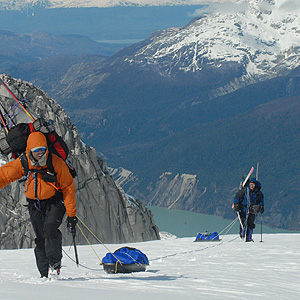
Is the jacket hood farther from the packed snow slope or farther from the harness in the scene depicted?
the packed snow slope

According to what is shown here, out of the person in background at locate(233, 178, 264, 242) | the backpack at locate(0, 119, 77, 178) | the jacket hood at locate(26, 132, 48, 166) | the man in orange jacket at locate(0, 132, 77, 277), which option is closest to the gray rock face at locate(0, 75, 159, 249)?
the person in background at locate(233, 178, 264, 242)

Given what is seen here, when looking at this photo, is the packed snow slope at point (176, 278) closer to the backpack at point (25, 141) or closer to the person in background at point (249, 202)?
the backpack at point (25, 141)

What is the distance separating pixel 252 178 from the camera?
2422 centimetres

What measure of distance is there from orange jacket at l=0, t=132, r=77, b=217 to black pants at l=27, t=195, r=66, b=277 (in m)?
0.19

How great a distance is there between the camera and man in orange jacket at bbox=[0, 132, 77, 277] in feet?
38.5

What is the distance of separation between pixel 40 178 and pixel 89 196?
59651 mm

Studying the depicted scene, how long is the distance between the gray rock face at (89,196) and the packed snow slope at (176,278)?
4133cm

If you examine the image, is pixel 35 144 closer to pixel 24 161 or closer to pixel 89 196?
pixel 24 161

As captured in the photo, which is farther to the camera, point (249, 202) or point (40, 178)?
point (249, 202)

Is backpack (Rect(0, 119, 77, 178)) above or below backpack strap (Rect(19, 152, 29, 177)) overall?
above

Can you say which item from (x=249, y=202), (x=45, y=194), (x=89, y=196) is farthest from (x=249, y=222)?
(x=89, y=196)

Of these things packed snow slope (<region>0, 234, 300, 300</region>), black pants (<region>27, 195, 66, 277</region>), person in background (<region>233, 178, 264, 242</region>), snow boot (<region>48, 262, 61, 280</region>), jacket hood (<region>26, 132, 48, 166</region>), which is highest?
jacket hood (<region>26, 132, 48, 166</region>)

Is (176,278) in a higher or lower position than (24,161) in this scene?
lower

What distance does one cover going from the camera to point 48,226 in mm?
11969
